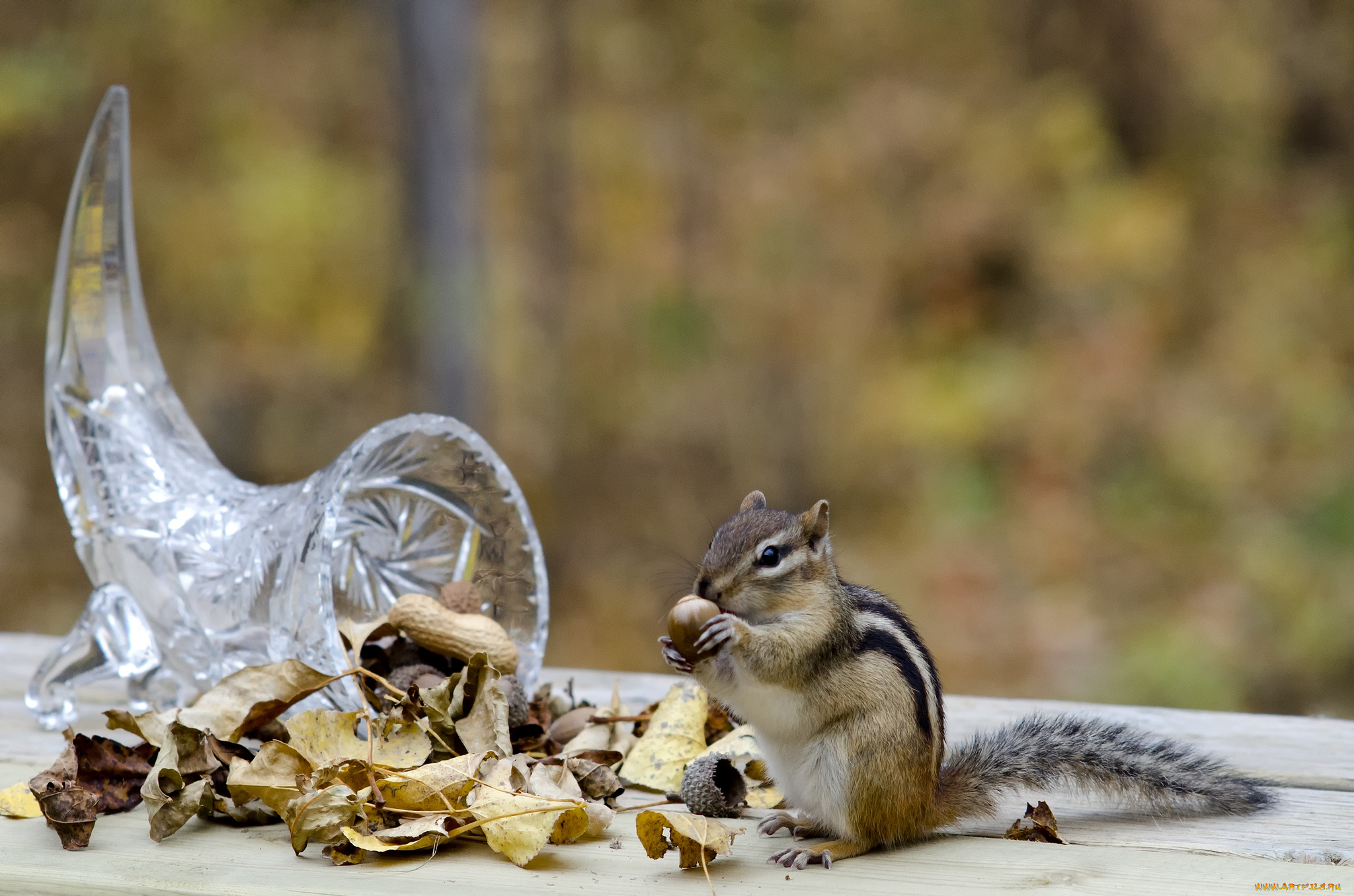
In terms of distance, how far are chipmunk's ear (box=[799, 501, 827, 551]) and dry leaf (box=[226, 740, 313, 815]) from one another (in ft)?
1.76

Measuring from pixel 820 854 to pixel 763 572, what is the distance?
10.5 inches

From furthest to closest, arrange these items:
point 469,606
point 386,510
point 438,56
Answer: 1. point 438,56
2. point 386,510
3. point 469,606

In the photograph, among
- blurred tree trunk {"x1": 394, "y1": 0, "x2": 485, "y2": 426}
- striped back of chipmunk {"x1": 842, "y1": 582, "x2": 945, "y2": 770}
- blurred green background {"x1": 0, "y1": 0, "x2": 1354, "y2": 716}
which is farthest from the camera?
blurred tree trunk {"x1": 394, "y1": 0, "x2": 485, "y2": 426}

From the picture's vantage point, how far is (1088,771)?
130 cm

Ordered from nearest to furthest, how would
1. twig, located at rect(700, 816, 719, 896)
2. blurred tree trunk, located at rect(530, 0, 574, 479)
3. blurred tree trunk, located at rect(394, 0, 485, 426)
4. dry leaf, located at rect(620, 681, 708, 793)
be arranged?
twig, located at rect(700, 816, 719, 896) → dry leaf, located at rect(620, 681, 708, 793) → blurred tree trunk, located at rect(394, 0, 485, 426) → blurred tree trunk, located at rect(530, 0, 574, 479)

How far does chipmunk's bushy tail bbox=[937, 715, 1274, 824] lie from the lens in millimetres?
1291

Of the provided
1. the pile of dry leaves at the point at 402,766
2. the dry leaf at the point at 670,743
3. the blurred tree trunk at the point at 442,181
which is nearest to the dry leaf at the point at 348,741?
the pile of dry leaves at the point at 402,766

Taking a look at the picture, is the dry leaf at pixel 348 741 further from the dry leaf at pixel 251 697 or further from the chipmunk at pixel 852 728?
the chipmunk at pixel 852 728

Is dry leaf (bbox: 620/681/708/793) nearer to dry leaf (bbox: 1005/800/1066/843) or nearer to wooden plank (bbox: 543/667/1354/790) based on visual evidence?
wooden plank (bbox: 543/667/1354/790)

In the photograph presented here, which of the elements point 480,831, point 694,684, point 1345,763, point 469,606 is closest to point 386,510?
point 469,606

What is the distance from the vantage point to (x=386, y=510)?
5.87ft

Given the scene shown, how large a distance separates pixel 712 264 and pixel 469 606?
9.58ft

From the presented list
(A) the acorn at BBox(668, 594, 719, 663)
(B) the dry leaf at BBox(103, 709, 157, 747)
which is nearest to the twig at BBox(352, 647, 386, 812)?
(B) the dry leaf at BBox(103, 709, 157, 747)

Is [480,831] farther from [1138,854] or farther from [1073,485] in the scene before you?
[1073,485]
